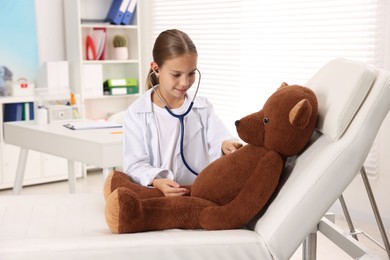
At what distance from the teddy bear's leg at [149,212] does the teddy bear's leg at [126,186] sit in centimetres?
13

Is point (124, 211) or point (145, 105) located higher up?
point (145, 105)

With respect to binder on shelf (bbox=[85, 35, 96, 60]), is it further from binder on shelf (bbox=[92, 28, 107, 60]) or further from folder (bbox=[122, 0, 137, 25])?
folder (bbox=[122, 0, 137, 25])

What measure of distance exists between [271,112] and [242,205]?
0.89 ft

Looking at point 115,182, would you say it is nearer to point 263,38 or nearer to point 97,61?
point 263,38

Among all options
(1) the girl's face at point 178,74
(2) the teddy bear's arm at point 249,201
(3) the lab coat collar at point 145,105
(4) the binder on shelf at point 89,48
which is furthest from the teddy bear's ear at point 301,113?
(4) the binder on shelf at point 89,48

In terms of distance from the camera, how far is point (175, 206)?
1576mm

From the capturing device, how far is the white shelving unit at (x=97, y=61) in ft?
14.1

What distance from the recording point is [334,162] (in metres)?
1.40

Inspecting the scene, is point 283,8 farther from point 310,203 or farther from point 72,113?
point 310,203

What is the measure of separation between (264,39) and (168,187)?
221 cm

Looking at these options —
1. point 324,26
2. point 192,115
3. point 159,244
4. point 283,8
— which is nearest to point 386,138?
point 324,26

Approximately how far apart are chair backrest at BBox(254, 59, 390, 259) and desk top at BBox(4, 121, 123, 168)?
1101mm

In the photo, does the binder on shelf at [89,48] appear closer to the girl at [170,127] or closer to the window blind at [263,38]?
the window blind at [263,38]

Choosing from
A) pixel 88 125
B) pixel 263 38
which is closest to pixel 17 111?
pixel 88 125
